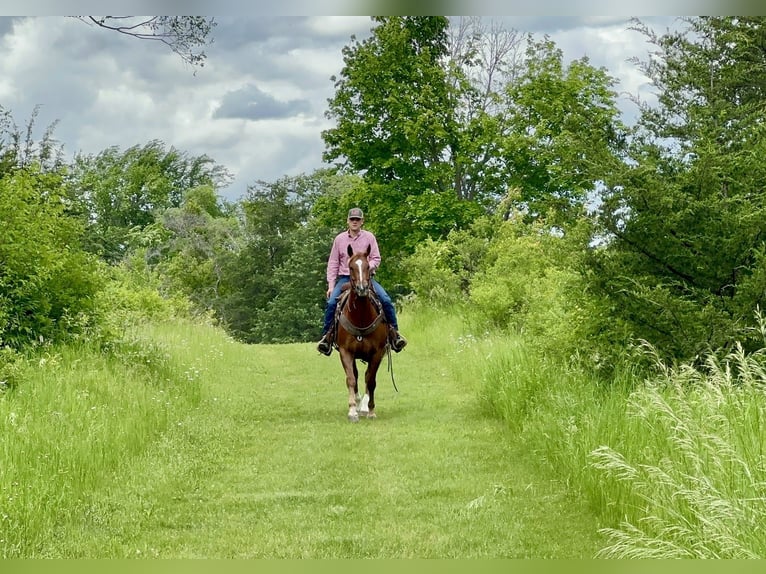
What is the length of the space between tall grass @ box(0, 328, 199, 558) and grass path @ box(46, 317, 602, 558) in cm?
20

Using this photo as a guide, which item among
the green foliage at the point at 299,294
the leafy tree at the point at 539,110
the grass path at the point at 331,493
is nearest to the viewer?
the grass path at the point at 331,493

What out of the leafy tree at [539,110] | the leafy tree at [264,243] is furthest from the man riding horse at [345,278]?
the leafy tree at [264,243]

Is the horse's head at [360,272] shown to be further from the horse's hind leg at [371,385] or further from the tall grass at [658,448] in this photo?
the tall grass at [658,448]

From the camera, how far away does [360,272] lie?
373 inches

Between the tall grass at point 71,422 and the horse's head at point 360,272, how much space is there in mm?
2519

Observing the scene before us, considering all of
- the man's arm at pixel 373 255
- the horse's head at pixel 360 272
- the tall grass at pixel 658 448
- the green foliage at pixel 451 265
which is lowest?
the tall grass at pixel 658 448

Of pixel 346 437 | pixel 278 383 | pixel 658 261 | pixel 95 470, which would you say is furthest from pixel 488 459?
pixel 278 383

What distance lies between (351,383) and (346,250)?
1.63 meters

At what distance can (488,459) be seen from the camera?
305 inches

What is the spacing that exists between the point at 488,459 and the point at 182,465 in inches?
108

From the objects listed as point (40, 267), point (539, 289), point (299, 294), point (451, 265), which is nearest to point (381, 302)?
point (40, 267)

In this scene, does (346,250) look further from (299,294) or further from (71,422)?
(299,294)

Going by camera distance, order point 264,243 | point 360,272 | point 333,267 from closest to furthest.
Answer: point 360,272, point 333,267, point 264,243

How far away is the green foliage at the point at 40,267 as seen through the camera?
9.21 meters
